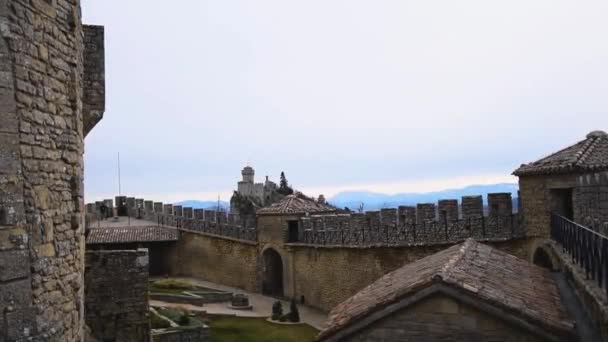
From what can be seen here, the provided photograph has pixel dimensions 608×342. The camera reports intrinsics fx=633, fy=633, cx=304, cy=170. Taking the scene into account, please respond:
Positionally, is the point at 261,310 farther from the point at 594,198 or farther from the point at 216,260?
the point at 594,198

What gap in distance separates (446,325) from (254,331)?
615 inches

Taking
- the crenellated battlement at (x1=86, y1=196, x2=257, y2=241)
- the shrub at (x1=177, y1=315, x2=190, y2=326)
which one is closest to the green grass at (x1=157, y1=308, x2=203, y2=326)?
the shrub at (x1=177, y1=315, x2=190, y2=326)

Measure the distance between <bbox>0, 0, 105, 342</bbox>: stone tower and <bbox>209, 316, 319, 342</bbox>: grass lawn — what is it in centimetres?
1398

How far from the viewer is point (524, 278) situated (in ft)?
31.0

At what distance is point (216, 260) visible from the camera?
34406 millimetres

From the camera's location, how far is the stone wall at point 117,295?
37.6ft

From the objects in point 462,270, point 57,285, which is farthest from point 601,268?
point 57,285

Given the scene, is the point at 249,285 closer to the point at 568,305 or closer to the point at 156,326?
the point at 156,326

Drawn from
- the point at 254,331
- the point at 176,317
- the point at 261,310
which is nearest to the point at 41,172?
the point at 176,317

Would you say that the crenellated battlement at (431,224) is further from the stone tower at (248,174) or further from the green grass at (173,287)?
the stone tower at (248,174)

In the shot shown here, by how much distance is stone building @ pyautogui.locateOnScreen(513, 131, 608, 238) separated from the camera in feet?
41.7

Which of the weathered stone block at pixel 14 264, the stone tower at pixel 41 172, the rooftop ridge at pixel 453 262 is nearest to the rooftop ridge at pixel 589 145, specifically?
the rooftop ridge at pixel 453 262

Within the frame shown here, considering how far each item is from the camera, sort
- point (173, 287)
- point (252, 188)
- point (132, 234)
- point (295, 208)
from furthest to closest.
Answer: point (252, 188), point (132, 234), point (173, 287), point (295, 208)

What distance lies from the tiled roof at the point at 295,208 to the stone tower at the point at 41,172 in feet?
69.7
